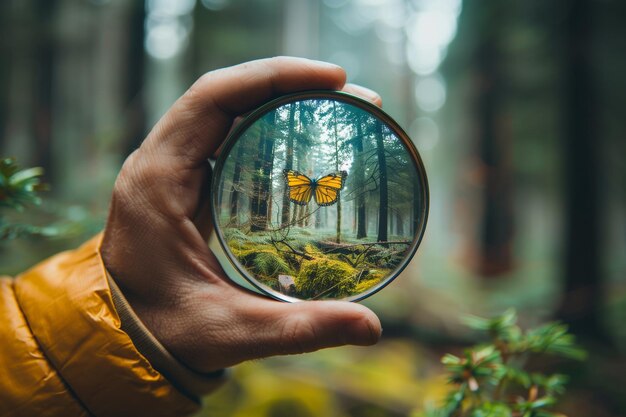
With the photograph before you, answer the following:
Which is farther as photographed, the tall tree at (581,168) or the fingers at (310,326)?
the tall tree at (581,168)

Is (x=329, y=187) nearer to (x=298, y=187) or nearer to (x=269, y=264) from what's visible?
(x=298, y=187)

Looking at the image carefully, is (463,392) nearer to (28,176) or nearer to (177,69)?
(28,176)

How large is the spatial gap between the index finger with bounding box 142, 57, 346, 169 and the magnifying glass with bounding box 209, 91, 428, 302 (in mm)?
59

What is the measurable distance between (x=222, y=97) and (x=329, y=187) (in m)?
0.39

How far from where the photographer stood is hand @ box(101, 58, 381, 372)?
103 cm

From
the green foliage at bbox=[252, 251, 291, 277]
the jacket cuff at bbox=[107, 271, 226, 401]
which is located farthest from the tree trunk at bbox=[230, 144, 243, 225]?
the jacket cuff at bbox=[107, 271, 226, 401]

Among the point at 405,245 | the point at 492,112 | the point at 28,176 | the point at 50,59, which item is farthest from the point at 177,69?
the point at 405,245

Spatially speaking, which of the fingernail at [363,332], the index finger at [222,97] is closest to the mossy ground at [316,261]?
the fingernail at [363,332]

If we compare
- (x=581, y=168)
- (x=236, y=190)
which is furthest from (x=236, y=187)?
(x=581, y=168)

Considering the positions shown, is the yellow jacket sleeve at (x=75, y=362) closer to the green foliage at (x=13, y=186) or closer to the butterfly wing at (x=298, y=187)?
the green foliage at (x=13, y=186)

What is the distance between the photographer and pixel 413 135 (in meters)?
6.27

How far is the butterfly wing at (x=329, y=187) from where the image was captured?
38.7 inches

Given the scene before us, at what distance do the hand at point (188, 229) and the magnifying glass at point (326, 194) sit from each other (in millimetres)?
96

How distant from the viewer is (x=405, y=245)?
1004 mm
